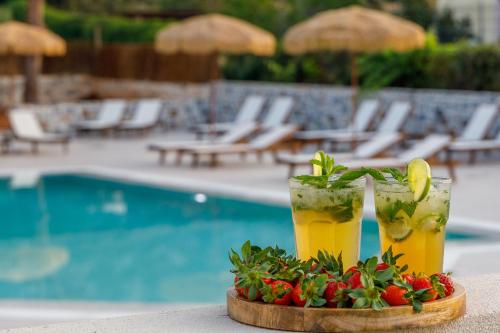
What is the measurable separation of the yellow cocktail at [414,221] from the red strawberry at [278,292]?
0.35 meters

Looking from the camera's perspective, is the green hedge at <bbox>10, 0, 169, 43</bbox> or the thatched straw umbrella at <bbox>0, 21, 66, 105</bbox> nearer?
the thatched straw umbrella at <bbox>0, 21, 66, 105</bbox>

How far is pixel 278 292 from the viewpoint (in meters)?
2.56

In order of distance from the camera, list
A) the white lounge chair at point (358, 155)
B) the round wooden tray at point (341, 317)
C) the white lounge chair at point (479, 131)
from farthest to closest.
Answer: the white lounge chair at point (479, 131), the white lounge chair at point (358, 155), the round wooden tray at point (341, 317)

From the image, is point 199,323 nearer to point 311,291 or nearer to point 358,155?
point 311,291

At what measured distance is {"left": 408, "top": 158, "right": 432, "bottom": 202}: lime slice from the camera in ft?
8.80

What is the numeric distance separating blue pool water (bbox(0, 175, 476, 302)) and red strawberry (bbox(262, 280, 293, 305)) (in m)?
5.44

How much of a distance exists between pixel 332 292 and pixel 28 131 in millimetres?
16194

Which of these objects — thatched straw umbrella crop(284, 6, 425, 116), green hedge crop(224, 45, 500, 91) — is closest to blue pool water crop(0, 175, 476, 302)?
thatched straw umbrella crop(284, 6, 425, 116)

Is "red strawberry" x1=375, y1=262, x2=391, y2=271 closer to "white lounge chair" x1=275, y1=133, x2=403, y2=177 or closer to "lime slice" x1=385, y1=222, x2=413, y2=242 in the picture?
"lime slice" x1=385, y1=222, x2=413, y2=242

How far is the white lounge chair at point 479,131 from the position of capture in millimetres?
15230

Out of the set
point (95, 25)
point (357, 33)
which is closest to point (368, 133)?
point (357, 33)

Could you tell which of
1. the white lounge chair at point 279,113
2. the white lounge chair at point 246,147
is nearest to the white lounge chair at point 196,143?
the white lounge chair at point 246,147

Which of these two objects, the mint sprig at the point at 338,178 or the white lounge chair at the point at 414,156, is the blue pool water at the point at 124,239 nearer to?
the white lounge chair at the point at 414,156

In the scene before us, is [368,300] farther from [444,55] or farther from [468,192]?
[444,55]
